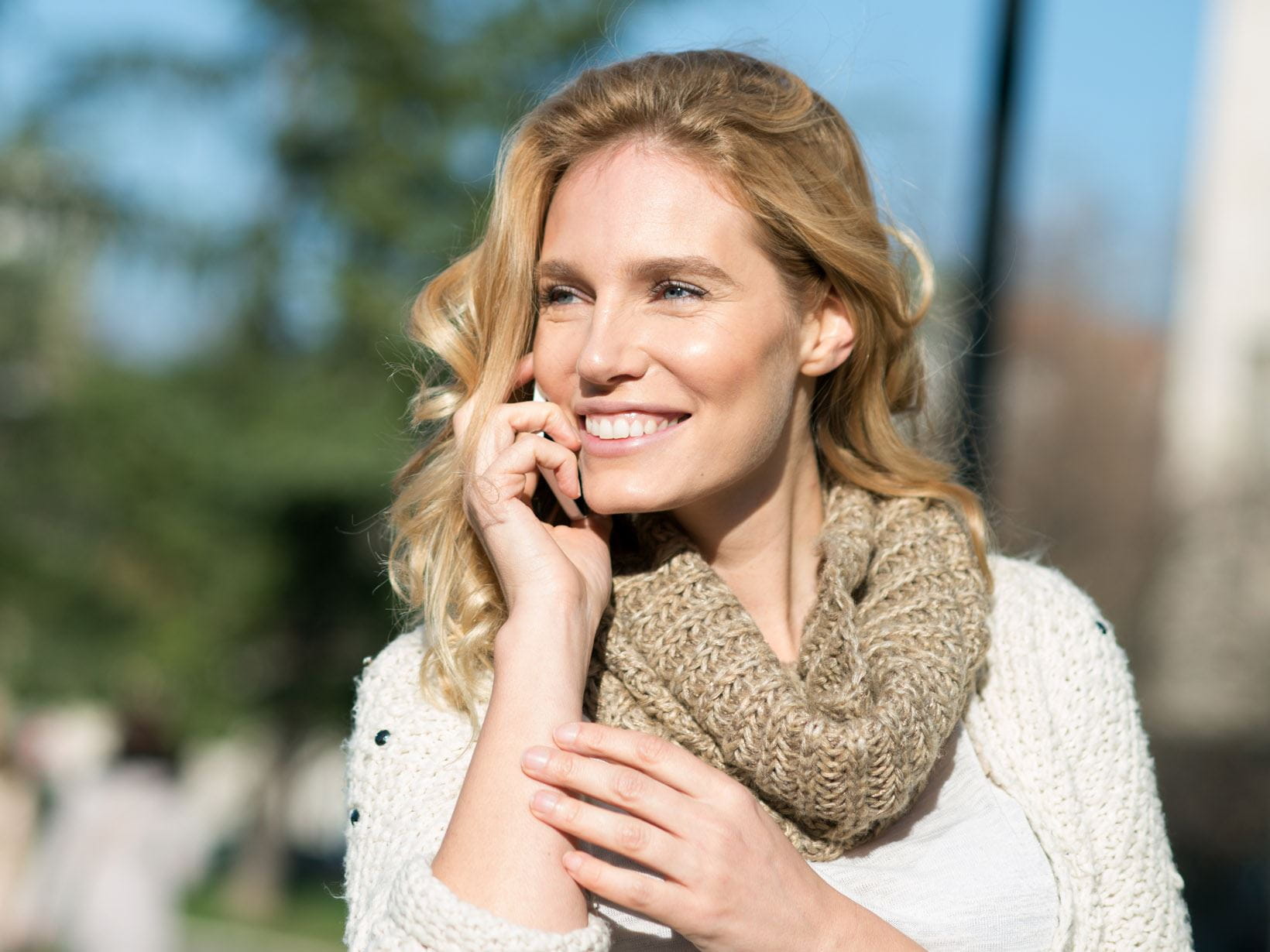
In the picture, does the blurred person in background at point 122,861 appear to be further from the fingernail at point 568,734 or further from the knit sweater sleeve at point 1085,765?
the fingernail at point 568,734

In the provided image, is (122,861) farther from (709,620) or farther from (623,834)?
(623,834)

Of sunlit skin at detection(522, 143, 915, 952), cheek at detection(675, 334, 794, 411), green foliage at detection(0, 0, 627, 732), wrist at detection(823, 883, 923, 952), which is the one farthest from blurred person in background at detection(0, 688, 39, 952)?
wrist at detection(823, 883, 923, 952)

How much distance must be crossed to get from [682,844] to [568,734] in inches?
8.7

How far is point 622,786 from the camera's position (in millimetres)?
1879

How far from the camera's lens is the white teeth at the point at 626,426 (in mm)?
2279

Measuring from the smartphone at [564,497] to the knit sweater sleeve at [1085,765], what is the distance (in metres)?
0.82

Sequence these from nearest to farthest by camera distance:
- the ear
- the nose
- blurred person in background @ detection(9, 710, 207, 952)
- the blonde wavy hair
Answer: the nose < the blonde wavy hair < the ear < blurred person in background @ detection(9, 710, 207, 952)

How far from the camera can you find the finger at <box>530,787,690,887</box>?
1.84 m

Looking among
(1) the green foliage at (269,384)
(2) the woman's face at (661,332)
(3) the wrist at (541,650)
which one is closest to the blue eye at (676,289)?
(2) the woman's face at (661,332)

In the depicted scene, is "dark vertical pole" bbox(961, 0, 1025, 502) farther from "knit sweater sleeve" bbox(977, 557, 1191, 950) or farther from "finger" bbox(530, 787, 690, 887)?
"finger" bbox(530, 787, 690, 887)

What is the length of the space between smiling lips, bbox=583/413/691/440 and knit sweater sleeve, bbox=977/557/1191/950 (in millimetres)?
804

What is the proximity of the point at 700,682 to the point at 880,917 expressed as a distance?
1.48 ft

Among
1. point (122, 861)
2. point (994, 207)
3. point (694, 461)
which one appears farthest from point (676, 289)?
point (122, 861)

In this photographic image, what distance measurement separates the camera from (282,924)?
12844mm
